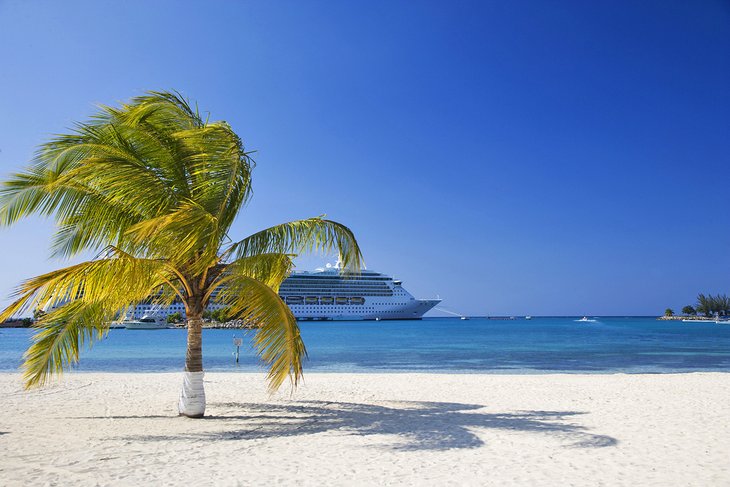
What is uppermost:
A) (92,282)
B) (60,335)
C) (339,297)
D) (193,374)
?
(339,297)

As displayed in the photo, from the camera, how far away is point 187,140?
661 cm

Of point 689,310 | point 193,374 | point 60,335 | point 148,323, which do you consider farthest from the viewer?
point 689,310

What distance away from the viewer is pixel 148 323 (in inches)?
2436

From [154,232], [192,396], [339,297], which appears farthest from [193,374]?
[339,297]

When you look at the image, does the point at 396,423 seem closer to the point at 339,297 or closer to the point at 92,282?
the point at 92,282

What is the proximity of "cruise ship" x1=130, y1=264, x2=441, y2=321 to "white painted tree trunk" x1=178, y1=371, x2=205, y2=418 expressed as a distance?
57456mm

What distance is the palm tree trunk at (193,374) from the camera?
6.92 metres

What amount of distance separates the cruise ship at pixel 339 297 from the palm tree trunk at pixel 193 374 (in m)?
57.5

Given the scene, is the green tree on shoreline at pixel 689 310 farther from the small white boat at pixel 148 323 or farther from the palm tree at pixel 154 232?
the palm tree at pixel 154 232

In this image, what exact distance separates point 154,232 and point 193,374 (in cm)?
247

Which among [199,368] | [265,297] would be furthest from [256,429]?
[265,297]

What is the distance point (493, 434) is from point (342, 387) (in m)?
5.59

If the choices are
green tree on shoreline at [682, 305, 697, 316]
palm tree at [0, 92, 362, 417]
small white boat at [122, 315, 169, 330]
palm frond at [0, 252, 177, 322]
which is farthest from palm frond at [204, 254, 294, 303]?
green tree on shoreline at [682, 305, 697, 316]

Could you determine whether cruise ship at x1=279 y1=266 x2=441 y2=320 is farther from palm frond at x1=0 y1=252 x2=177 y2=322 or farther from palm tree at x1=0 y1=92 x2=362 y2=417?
palm frond at x1=0 y1=252 x2=177 y2=322
